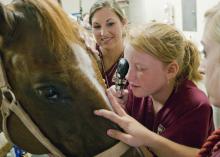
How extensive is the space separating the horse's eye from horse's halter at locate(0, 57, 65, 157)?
7 centimetres

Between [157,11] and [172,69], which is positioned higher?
[172,69]

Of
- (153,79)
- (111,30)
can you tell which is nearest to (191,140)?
(153,79)

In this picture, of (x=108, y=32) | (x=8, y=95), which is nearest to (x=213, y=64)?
(x=8, y=95)

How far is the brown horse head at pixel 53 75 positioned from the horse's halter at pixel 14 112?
0.04 feet

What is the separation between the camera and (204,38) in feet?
2.37

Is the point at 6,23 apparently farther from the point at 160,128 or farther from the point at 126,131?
the point at 160,128

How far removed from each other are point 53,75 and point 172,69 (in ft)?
1.32

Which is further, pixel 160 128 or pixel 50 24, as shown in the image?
pixel 160 128

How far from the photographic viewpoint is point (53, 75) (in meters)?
0.78

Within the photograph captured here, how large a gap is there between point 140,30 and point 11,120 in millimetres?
475

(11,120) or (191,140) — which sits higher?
(11,120)

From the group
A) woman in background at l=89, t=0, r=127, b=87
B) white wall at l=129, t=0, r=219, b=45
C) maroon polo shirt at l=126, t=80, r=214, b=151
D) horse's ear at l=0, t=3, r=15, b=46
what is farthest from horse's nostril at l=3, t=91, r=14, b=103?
white wall at l=129, t=0, r=219, b=45

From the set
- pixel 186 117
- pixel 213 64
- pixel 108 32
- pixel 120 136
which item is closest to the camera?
pixel 213 64

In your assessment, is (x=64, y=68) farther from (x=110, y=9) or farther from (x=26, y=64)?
(x=110, y=9)
